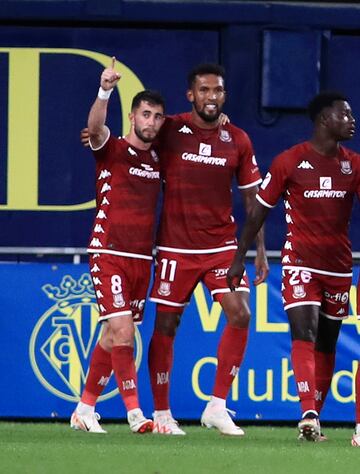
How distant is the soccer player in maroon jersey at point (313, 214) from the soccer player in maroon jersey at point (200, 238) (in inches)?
17.5

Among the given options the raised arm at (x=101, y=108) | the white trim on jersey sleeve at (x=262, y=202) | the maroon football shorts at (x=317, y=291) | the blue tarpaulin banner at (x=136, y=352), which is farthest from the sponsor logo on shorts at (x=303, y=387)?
the blue tarpaulin banner at (x=136, y=352)

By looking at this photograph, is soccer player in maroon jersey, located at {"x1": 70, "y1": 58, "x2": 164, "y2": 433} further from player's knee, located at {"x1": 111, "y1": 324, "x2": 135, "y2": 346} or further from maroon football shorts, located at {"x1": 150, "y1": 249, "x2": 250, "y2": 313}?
maroon football shorts, located at {"x1": 150, "y1": 249, "x2": 250, "y2": 313}

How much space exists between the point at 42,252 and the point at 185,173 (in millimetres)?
3005

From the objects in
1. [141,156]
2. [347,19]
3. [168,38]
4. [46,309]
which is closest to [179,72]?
[168,38]

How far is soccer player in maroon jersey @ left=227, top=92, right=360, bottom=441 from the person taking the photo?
10391 mm

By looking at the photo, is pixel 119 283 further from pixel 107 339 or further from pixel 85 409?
pixel 85 409

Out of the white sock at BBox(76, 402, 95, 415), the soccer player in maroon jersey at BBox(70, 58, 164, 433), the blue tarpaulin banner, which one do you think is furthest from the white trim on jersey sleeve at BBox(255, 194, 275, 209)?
the blue tarpaulin banner

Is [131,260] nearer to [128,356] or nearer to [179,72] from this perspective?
[128,356]

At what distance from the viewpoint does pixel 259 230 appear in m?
10.6

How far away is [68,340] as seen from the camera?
13.0 metres

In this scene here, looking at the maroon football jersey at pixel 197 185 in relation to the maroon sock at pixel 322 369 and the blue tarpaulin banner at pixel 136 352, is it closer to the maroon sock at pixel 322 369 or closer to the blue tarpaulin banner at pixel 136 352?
the maroon sock at pixel 322 369

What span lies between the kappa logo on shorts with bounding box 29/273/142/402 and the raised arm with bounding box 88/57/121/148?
2.48 metres

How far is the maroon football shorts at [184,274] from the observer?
1086cm

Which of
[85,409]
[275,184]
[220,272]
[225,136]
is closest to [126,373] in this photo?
[85,409]
